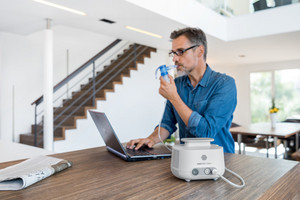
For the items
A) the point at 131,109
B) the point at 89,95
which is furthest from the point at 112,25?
the point at 131,109

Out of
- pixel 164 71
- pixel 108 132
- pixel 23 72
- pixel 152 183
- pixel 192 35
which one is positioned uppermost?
pixel 23 72

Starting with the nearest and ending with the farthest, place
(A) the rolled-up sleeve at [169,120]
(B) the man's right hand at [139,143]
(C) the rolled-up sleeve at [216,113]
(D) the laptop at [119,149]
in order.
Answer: (D) the laptop at [119,149], (C) the rolled-up sleeve at [216,113], (B) the man's right hand at [139,143], (A) the rolled-up sleeve at [169,120]

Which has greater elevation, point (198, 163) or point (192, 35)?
point (192, 35)

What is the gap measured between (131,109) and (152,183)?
19.2ft

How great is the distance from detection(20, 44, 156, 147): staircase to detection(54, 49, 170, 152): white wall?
0.14 m

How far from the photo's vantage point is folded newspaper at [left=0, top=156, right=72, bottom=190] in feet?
2.53

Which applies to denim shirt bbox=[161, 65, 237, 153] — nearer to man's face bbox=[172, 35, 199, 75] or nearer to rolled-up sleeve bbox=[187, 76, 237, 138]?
rolled-up sleeve bbox=[187, 76, 237, 138]

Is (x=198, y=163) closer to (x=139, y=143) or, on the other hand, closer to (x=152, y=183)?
(x=152, y=183)

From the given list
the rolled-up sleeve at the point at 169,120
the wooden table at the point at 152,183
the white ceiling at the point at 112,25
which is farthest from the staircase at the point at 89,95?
the wooden table at the point at 152,183

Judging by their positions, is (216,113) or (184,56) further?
(184,56)

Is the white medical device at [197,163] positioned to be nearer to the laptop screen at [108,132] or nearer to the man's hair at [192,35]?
the laptop screen at [108,132]

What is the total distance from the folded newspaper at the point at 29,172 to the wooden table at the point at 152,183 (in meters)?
0.02

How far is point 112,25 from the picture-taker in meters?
4.74

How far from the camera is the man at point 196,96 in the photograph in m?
1.23
